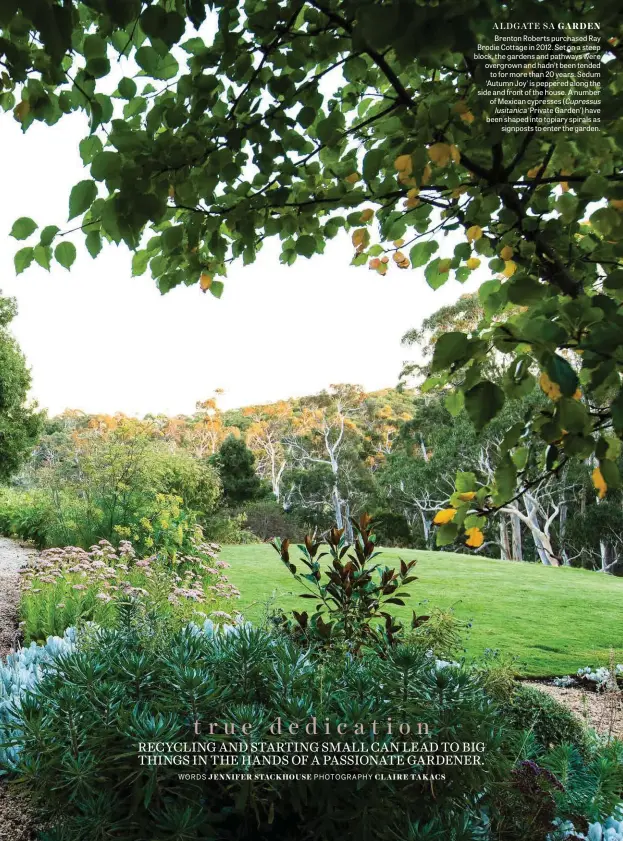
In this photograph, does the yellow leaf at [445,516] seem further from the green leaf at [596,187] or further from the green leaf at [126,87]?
the green leaf at [126,87]

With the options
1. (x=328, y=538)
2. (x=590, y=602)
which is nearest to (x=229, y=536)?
(x=590, y=602)

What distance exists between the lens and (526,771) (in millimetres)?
1584

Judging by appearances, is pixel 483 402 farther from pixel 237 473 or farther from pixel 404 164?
pixel 237 473

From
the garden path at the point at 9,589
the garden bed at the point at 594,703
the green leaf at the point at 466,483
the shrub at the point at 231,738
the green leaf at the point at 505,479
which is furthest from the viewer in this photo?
the garden path at the point at 9,589

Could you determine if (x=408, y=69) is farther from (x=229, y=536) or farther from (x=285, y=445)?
(x=285, y=445)

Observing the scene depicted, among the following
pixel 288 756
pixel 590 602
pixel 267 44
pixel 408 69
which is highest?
pixel 408 69

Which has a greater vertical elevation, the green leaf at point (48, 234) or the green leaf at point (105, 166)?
the green leaf at point (105, 166)

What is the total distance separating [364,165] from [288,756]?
1.34m

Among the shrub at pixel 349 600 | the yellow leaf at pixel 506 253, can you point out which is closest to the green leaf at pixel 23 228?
the yellow leaf at pixel 506 253

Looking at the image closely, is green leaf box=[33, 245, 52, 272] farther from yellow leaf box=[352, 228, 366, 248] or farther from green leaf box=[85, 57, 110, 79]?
yellow leaf box=[352, 228, 366, 248]

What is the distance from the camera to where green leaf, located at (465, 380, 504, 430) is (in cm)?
97

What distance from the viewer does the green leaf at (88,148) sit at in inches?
50.3

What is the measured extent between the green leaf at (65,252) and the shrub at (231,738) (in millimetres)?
972

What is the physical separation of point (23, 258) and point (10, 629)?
3.97 metres
